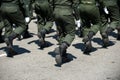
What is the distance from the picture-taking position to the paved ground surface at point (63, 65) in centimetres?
842

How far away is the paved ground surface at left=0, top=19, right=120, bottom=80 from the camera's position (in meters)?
8.42

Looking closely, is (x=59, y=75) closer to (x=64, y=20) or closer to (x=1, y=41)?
(x=64, y=20)

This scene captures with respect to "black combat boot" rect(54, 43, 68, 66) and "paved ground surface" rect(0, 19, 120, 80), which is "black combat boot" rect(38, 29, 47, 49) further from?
"black combat boot" rect(54, 43, 68, 66)

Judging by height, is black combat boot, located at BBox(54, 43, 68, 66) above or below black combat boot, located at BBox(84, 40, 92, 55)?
above

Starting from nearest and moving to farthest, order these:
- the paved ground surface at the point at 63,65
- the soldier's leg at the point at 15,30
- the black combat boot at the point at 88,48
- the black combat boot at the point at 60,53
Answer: the paved ground surface at the point at 63,65 → the black combat boot at the point at 60,53 → the black combat boot at the point at 88,48 → the soldier's leg at the point at 15,30

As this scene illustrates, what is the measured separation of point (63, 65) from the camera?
923 cm

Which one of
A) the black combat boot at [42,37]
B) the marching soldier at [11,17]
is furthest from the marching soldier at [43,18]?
the marching soldier at [11,17]

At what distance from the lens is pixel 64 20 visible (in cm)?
904

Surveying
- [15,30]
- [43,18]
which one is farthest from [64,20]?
[43,18]

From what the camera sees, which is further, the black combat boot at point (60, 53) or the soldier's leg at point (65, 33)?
the soldier's leg at point (65, 33)

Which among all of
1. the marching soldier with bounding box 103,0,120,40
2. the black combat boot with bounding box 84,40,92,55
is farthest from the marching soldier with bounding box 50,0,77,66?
the marching soldier with bounding box 103,0,120,40

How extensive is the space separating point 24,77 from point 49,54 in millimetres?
2003

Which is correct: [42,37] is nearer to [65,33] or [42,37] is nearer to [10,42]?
[10,42]

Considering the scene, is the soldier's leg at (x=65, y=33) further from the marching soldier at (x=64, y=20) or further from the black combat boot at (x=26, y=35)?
the black combat boot at (x=26, y=35)
